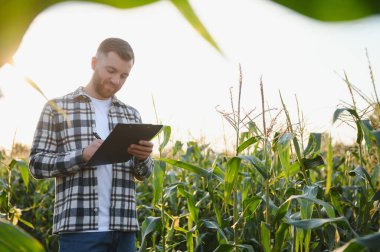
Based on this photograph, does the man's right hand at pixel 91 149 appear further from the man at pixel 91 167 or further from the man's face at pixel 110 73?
the man's face at pixel 110 73

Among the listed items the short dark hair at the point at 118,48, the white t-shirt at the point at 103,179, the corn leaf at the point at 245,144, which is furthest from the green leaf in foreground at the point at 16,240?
the short dark hair at the point at 118,48

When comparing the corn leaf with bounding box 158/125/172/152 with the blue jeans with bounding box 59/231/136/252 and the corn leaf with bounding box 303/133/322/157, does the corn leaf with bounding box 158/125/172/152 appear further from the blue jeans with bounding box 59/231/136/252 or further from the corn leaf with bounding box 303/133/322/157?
the corn leaf with bounding box 303/133/322/157

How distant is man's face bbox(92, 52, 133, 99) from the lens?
2164 millimetres

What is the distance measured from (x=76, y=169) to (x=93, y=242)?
32 centimetres

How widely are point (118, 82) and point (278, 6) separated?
2004 millimetres

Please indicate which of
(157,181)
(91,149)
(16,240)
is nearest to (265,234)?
(157,181)

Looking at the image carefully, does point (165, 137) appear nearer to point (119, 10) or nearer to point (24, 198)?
point (119, 10)

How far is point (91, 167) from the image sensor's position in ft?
6.80

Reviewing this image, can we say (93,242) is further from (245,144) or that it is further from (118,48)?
(118,48)

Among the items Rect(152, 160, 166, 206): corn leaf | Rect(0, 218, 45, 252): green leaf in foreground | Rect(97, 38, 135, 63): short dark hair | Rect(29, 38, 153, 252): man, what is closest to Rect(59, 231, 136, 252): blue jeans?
Rect(29, 38, 153, 252): man

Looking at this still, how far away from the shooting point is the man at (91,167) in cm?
201

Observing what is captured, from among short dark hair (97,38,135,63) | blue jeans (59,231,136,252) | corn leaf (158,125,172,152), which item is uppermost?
short dark hair (97,38,135,63)

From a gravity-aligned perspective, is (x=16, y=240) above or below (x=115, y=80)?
below

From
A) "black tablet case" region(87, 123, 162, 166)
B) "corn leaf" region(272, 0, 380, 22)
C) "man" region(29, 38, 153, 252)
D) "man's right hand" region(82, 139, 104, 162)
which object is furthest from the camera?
"man" region(29, 38, 153, 252)
